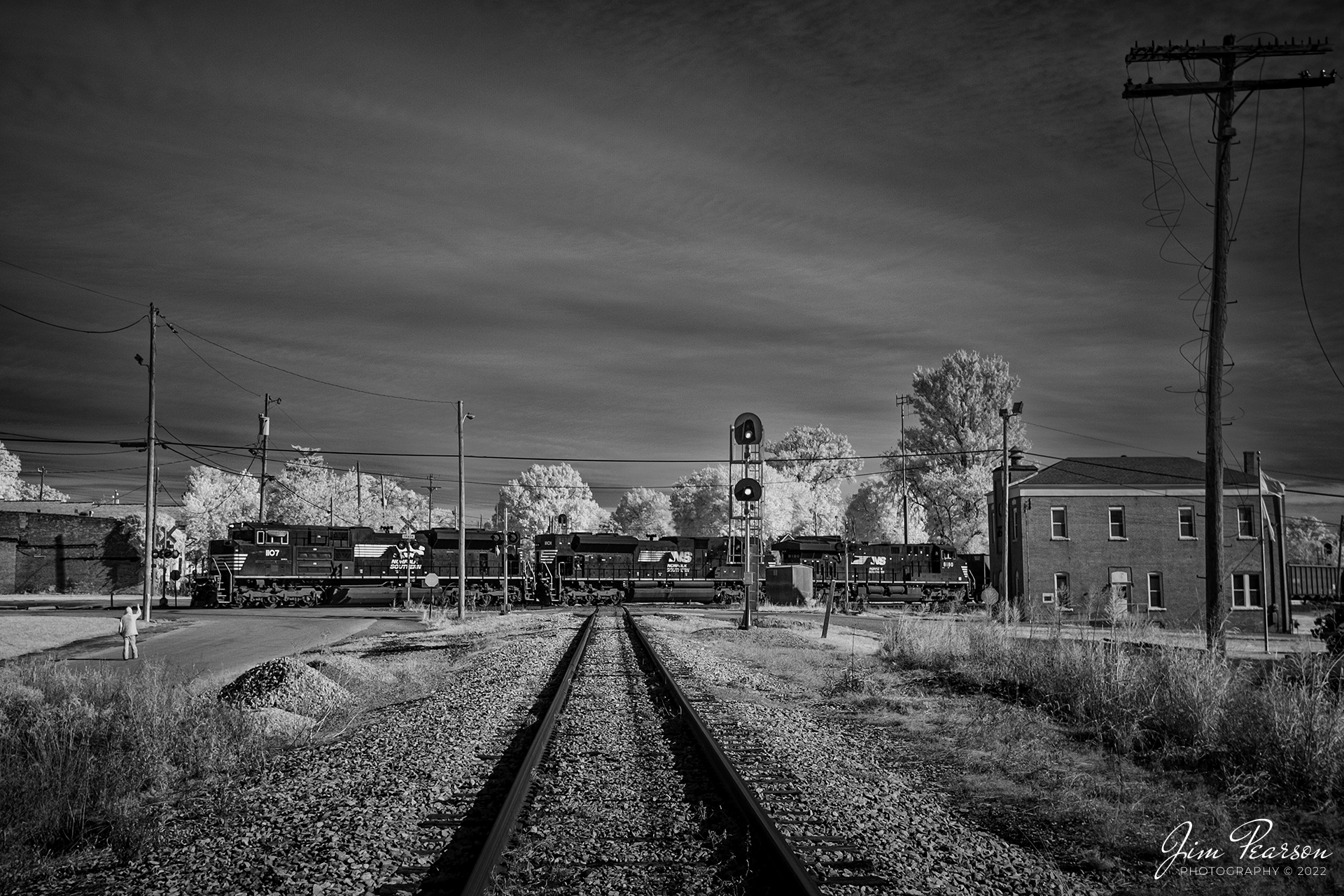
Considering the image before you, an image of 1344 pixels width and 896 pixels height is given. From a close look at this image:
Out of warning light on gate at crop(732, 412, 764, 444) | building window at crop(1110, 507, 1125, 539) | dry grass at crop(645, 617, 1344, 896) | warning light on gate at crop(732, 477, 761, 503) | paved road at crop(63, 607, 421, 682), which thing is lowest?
paved road at crop(63, 607, 421, 682)

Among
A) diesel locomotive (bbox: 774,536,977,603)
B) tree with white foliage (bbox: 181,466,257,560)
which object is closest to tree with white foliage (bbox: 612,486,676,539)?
tree with white foliage (bbox: 181,466,257,560)

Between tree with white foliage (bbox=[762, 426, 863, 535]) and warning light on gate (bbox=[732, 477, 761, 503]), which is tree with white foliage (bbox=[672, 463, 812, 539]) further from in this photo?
warning light on gate (bbox=[732, 477, 761, 503])

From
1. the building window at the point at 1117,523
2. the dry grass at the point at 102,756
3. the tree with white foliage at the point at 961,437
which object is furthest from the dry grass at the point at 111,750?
the tree with white foliage at the point at 961,437

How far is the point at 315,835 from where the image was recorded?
22.1ft

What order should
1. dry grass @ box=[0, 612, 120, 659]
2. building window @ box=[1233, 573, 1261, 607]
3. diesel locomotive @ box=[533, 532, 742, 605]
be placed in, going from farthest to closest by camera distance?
diesel locomotive @ box=[533, 532, 742, 605], building window @ box=[1233, 573, 1261, 607], dry grass @ box=[0, 612, 120, 659]

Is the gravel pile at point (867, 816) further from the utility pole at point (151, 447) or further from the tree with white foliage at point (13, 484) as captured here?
the tree with white foliage at point (13, 484)

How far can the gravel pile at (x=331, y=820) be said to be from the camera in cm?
585

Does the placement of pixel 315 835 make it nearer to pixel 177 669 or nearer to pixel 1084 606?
pixel 177 669

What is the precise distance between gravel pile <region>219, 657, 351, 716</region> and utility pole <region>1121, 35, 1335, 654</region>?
1642 cm

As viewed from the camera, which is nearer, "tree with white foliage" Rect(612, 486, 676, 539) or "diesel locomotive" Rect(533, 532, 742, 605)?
"diesel locomotive" Rect(533, 532, 742, 605)

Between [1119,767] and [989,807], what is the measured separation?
237 centimetres

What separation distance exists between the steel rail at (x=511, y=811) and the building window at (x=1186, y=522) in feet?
124

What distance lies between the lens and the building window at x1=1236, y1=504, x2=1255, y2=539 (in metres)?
40.2

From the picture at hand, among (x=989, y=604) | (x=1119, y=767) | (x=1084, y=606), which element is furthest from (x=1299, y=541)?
(x=1119, y=767)
